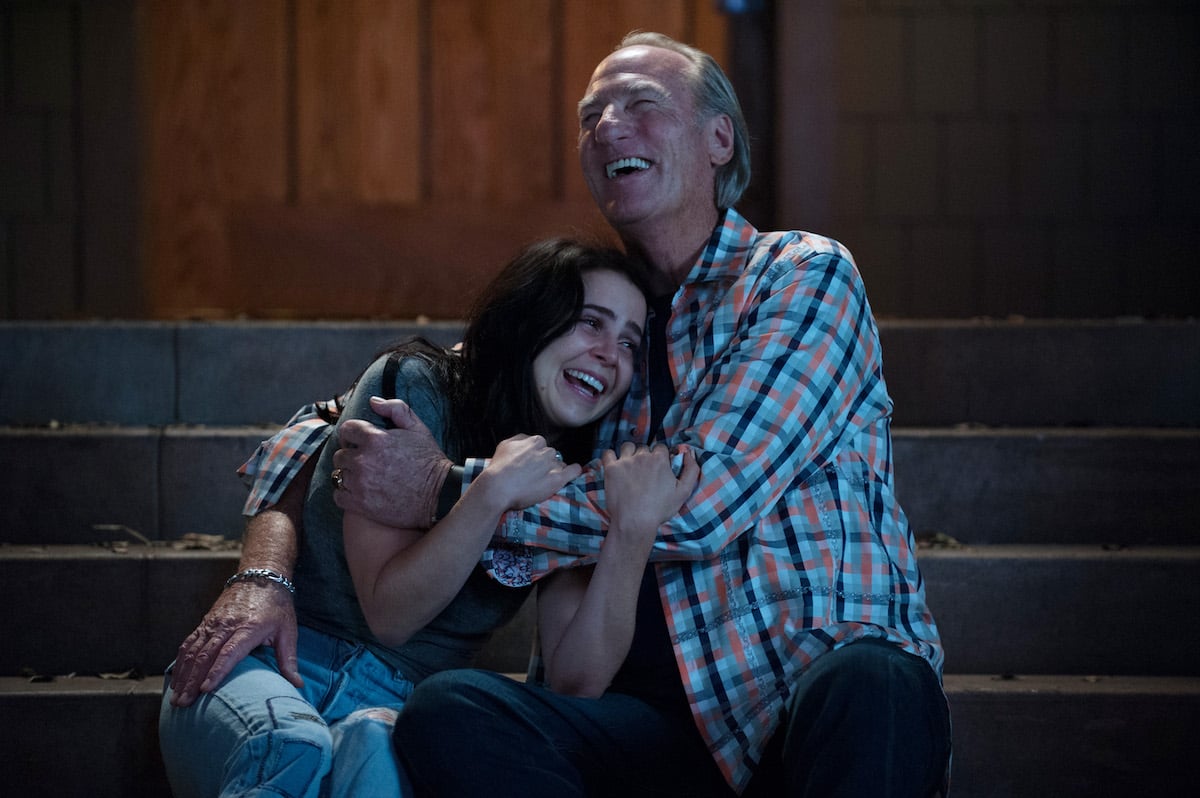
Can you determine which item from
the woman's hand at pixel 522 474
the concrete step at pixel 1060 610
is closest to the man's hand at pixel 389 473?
the woman's hand at pixel 522 474

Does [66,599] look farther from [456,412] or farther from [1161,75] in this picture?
[1161,75]

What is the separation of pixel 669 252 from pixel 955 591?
96 centimetres

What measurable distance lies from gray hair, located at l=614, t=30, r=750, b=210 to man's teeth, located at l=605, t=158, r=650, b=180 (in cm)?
16

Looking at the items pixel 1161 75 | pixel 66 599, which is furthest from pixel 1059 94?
pixel 66 599

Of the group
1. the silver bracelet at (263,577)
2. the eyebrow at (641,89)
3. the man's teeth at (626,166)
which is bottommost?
the silver bracelet at (263,577)

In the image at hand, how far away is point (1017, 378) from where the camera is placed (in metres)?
3.16

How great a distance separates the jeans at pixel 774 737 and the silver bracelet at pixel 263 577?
0.35 metres

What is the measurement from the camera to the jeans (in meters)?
1.70

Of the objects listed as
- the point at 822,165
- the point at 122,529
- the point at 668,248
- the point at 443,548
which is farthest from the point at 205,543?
the point at 822,165

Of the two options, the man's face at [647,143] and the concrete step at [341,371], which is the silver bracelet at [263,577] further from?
the concrete step at [341,371]

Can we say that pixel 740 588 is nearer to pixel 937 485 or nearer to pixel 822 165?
pixel 937 485

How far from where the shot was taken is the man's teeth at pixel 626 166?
7.43 ft

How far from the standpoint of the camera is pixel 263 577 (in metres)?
2.03

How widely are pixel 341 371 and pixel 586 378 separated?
120 centimetres
